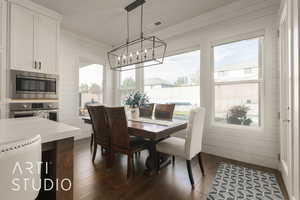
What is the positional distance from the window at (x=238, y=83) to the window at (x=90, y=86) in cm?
347

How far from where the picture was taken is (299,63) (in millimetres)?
1206

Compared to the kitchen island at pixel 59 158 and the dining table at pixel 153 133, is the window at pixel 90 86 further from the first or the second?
the kitchen island at pixel 59 158

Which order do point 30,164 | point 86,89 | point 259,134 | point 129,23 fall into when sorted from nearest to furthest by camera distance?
point 30,164 < point 259,134 < point 129,23 < point 86,89

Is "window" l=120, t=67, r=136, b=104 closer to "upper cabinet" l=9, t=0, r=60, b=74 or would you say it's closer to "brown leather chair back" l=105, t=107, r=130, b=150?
"upper cabinet" l=9, t=0, r=60, b=74

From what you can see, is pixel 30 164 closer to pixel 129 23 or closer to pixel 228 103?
pixel 228 103

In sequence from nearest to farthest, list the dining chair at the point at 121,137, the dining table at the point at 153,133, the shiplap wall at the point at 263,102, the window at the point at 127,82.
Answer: the dining table at the point at 153,133 < the dining chair at the point at 121,137 < the shiplap wall at the point at 263,102 < the window at the point at 127,82

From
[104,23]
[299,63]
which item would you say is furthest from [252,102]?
[104,23]

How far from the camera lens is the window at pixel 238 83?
8.60ft

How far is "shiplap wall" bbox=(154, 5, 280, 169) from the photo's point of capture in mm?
2375

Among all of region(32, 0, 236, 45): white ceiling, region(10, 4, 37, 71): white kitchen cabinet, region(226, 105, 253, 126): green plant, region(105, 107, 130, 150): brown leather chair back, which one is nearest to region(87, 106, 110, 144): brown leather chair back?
region(105, 107, 130, 150): brown leather chair back

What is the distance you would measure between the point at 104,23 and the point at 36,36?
144 cm

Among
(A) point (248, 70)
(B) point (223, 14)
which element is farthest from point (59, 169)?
(B) point (223, 14)

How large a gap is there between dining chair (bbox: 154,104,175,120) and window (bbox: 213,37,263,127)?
38.3 inches

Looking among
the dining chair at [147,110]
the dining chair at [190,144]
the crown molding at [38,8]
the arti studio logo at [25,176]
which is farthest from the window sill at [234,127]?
the crown molding at [38,8]
